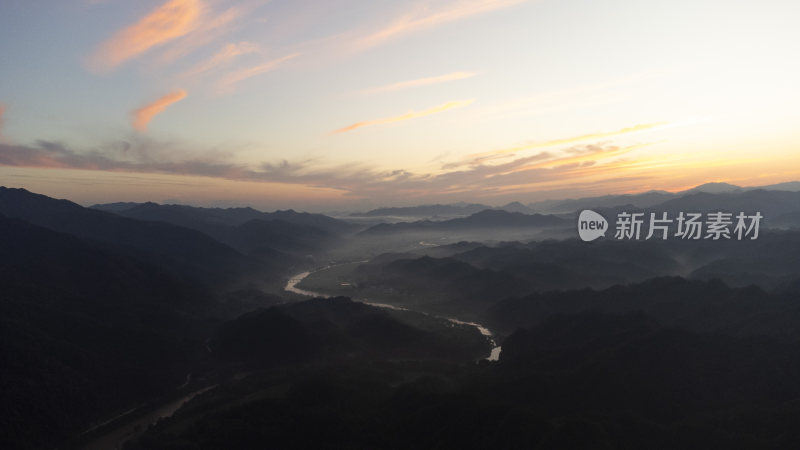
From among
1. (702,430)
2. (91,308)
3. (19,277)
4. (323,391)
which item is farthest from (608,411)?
(19,277)

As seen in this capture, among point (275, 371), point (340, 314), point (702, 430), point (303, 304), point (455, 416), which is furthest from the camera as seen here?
point (303, 304)

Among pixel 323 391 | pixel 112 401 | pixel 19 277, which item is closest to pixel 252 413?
pixel 323 391

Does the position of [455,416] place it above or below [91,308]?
below

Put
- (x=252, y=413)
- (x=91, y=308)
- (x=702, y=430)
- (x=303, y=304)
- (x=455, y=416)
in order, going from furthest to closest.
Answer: (x=303, y=304), (x=91, y=308), (x=252, y=413), (x=455, y=416), (x=702, y=430)

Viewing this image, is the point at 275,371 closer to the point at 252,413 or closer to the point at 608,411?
the point at 252,413

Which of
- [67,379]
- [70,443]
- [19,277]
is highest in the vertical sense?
[19,277]

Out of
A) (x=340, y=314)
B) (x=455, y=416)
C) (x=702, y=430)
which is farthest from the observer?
(x=340, y=314)

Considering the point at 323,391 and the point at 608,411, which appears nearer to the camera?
the point at 608,411

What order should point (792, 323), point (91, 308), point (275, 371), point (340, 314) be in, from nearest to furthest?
1. point (792, 323)
2. point (275, 371)
3. point (91, 308)
4. point (340, 314)

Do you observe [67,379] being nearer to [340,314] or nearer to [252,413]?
[252,413]
